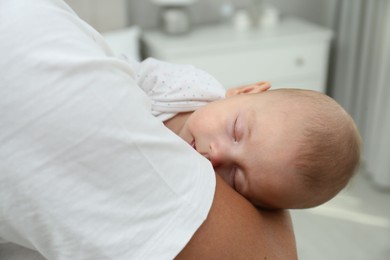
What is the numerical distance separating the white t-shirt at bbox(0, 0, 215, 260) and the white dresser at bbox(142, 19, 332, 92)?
178 cm

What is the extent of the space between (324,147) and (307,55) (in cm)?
193

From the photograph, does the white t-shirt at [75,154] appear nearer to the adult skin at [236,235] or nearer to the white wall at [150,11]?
the adult skin at [236,235]

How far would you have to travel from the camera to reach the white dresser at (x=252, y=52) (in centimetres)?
242

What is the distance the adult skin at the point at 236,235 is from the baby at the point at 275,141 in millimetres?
72

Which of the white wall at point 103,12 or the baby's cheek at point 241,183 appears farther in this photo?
the white wall at point 103,12

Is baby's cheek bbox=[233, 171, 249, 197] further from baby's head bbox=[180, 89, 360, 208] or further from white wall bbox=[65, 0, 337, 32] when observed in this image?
white wall bbox=[65, 0, 337, 32]

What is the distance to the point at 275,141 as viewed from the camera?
2.78ft

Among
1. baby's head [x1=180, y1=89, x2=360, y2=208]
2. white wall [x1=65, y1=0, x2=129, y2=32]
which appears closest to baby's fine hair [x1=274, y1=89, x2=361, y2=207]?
baby's head [x1=180, y1=89, x2=360, y2=208]

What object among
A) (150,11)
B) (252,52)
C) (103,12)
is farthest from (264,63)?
(103,12)

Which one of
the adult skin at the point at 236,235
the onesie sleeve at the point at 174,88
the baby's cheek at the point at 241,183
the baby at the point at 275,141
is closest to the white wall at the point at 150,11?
the onesie sleeve at the point at 174,88

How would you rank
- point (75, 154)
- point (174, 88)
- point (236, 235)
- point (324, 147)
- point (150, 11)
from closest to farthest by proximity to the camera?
point (75, 154) → point (236, 235) → point (324, 147) → point (174, 88) → point (150, 11)

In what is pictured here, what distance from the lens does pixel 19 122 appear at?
55 cm

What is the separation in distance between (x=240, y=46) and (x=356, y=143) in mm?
1645

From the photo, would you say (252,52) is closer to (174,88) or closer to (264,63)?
(264,63)
